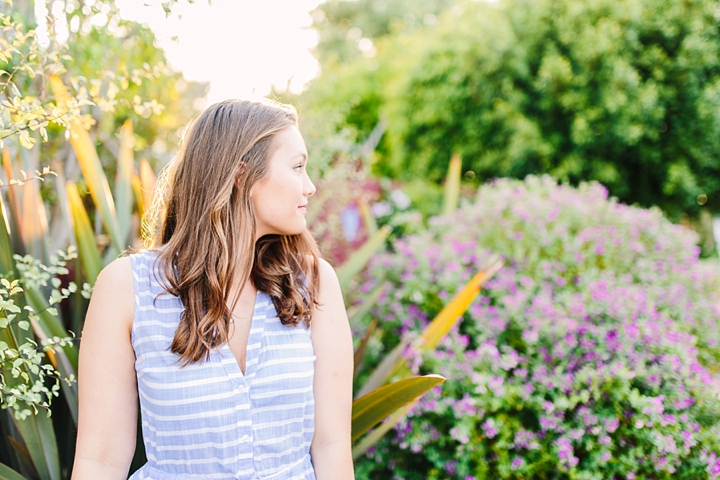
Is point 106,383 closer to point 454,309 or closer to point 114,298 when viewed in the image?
point 114,298

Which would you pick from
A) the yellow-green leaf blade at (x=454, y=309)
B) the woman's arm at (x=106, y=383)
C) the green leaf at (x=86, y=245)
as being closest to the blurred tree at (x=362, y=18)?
the yellow-green leaf blade at (x=454, y=309)

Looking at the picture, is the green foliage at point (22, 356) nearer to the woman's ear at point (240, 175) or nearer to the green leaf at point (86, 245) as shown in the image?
the green leaf at point (86, 245)

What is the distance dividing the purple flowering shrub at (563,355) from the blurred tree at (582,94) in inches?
135

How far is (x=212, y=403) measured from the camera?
4.98ft

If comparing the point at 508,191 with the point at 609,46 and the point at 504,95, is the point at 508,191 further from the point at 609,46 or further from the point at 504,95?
the point at 504,95

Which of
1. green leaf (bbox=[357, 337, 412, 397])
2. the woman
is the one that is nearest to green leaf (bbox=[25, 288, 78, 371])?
the woman

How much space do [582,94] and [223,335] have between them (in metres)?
7.25

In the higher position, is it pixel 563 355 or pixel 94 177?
pixel 94 177

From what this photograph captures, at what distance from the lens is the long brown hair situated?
63.6 inches

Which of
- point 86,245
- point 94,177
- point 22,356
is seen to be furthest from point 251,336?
point 94,177

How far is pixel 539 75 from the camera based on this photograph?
819cm

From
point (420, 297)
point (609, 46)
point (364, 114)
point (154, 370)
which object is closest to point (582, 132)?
point (609, 46)

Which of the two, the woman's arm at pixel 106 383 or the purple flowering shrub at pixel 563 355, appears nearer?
the woman's arm at pixel 106 383

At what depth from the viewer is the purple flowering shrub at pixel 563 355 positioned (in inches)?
96.3
